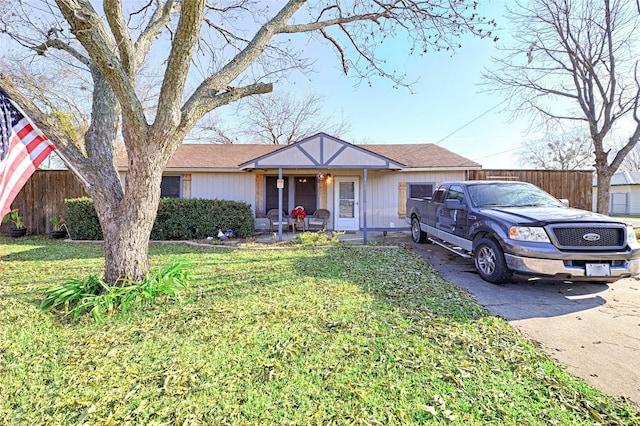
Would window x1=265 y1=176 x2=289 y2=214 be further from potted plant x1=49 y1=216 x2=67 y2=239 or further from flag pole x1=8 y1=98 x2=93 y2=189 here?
flag pole x1=8 y1=98 x2=93 y2=189

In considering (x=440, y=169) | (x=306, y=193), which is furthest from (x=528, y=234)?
(x=306, y=193)

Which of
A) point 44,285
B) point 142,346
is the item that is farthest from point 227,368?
point 44,285

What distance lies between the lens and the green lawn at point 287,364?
1.87 m

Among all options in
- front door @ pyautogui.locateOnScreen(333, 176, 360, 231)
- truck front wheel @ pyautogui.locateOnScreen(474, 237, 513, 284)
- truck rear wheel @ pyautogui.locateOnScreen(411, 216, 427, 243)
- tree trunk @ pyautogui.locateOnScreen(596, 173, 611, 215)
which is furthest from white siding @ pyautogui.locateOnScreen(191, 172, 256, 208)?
tree trunk @ pyautogui.locateOnScreen(596, 173, 611, 215)

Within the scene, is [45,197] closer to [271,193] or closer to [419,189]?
[271,193]

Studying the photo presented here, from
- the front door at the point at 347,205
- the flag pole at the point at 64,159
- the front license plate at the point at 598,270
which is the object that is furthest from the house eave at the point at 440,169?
the flag pole at the point at 64,159

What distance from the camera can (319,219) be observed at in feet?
34.3

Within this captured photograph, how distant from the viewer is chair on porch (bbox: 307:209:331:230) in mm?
10375

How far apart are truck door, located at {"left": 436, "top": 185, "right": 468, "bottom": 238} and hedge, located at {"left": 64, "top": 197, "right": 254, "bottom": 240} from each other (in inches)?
240

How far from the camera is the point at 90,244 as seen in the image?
8.34 m

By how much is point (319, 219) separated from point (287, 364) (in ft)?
26.8

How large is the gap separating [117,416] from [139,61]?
549cm

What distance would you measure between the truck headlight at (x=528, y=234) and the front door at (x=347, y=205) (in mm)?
6922

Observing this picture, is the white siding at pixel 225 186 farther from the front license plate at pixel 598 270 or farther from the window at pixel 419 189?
the front license plate at pixel 598 270
